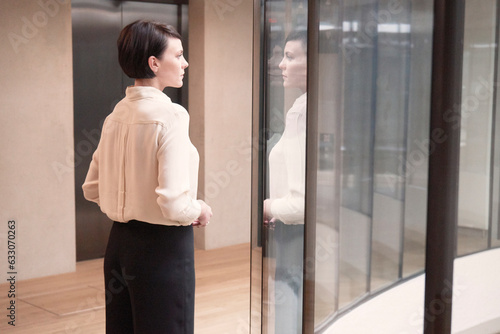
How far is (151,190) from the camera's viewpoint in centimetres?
212

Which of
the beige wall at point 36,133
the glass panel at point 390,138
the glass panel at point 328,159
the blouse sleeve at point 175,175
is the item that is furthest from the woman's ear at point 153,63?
the beige wall at point 36,133

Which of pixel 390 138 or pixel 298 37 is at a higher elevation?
pixel 298 37

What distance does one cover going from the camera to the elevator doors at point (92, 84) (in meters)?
5.30

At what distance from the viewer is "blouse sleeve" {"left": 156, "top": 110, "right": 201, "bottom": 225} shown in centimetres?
204

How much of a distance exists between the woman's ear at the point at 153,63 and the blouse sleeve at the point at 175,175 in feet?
0.70

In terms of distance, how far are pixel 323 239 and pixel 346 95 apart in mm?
469

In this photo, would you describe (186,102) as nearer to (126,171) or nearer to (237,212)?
(237,212)

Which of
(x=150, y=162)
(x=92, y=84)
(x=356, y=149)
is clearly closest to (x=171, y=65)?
(x=150, y=162)

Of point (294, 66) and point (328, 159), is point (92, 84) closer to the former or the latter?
point (294, 66)

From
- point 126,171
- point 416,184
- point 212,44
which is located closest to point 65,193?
point 212,44

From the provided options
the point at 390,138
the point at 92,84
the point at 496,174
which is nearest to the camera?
the point at 496,174

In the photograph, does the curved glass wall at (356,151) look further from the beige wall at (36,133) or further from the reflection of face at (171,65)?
the beige wall at (36,133)

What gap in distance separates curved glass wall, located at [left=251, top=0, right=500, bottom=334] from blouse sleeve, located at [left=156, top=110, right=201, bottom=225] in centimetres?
34

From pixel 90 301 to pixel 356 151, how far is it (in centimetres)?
299
